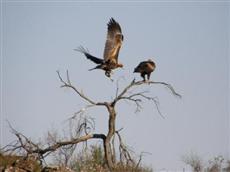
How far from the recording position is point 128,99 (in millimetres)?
8906

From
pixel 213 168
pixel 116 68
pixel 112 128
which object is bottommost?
pixel 213 168

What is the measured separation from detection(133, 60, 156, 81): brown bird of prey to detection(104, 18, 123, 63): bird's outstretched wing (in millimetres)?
632

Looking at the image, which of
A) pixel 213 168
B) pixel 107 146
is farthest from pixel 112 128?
pixel 213 168

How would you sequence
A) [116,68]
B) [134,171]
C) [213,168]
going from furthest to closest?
[213,168]
[116,68]
[134,171]

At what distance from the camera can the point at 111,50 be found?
1026 cm

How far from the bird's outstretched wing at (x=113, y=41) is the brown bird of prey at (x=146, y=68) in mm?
632

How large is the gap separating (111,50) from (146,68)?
900 millimetres

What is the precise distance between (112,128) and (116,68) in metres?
1.64

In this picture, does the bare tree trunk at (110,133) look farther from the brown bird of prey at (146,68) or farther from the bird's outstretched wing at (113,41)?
the bird's outstretched wing at (113,41)

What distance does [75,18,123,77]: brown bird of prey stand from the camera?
388 inches

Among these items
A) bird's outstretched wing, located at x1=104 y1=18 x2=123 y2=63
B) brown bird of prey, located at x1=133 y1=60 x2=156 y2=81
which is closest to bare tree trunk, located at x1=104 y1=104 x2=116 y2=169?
brown bird of prey, located at x1=133 y1=60 x2=156 y2=81

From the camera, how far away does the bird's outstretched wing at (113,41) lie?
33.3 ft

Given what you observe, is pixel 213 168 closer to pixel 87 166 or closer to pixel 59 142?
pixel 87 166

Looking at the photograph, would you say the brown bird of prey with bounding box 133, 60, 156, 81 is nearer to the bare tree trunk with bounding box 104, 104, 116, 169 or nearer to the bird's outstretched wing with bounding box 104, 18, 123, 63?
the bird's outstretched wing with bounding box 104, 18, 123, 63
